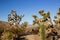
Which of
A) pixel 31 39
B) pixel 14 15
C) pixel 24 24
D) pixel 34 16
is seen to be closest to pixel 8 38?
pixel 31 39

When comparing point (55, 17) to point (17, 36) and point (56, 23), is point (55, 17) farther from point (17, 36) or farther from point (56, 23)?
point (17, 36)

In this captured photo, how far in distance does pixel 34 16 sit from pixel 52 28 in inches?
160

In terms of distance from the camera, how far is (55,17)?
23203 mm

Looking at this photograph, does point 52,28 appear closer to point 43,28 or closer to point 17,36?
point 17,36

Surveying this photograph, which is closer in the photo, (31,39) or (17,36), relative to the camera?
(31,39)

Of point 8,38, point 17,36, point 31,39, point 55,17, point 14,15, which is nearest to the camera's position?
point 8,38

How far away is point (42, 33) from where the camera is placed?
9570mm

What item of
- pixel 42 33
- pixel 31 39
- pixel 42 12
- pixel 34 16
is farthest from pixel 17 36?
pixel 42 33

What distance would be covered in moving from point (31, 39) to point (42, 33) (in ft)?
51.6

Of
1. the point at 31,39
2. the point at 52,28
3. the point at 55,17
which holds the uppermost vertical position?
the point at 55,17

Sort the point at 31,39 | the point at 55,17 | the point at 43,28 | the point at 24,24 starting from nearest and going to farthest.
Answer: the point at 43,28
the point at 55,17
the point at 31,39
the point at 24,24

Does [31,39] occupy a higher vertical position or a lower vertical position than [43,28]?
lower

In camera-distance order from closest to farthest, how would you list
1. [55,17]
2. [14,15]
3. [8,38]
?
1. [8,38]
2. [55,17]
3. [14,15]

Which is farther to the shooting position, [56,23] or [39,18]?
[39,18]
